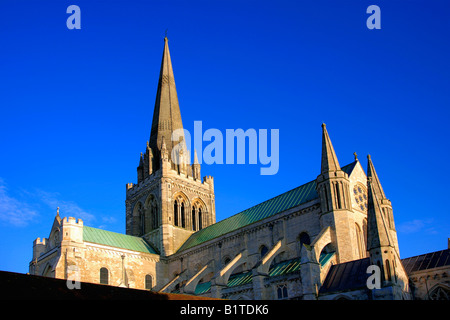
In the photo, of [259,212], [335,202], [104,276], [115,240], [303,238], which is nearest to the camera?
[335,202]

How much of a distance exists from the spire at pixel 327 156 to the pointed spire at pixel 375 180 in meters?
3.74

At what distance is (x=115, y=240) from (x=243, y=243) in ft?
45.2

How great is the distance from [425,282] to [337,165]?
8.90 m

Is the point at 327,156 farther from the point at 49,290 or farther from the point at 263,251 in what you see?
the point at 49,290

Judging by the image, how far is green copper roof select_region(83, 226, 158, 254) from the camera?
4338cm

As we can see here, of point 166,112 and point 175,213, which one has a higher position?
point 166,112

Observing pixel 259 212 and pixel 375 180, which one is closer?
pixel 375 180

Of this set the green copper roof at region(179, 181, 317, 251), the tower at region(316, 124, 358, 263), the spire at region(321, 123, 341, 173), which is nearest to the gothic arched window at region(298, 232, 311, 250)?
the tower at region(316, 124, 358, 263)

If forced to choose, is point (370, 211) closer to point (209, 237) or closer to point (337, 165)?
point (337, 165)

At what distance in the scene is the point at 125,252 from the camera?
4369cm

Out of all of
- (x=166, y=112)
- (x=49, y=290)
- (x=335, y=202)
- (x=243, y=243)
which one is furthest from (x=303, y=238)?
(x=166, y=112)

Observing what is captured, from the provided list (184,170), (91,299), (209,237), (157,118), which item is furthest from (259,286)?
(157,118)

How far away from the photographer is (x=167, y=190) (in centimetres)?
5019

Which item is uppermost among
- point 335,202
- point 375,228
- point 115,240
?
point 115,240
